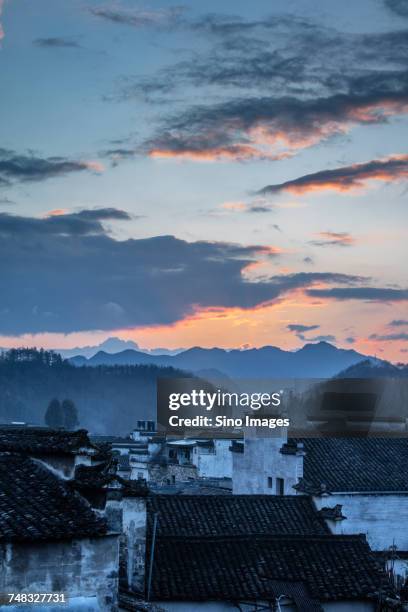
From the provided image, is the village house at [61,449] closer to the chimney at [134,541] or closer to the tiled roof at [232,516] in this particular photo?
the chimney at [134,541]

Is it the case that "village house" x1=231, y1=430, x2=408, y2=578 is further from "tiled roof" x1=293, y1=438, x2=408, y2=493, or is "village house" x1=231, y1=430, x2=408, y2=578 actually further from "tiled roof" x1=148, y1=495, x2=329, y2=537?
"tiled roof" x1=148, y1=495, x2=329, y2=537

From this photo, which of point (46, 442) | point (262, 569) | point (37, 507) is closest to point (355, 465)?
point (262, 569)

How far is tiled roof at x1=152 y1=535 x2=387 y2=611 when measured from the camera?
31.6 meters

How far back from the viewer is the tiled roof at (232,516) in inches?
1452

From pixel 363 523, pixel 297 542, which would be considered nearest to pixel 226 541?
pixel 297 542

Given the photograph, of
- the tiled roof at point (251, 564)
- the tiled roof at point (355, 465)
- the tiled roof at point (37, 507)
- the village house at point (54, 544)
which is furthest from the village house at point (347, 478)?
the village house at point (54, 544)

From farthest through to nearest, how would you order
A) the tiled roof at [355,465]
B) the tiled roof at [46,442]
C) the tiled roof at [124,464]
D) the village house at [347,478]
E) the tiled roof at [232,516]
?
the tiled roof at [124,464] → the tiled roof at [355,465] → the village house at [347,478] → the tiled roof at [232,516] → the tiled roof at [46,442]

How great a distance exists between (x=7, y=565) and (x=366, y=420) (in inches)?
2629

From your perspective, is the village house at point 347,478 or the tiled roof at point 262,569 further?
the village house at point 347,478

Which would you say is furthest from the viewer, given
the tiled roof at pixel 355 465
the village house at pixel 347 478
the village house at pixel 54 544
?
the tiled roof at pixel 355 465

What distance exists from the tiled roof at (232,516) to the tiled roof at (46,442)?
938cm

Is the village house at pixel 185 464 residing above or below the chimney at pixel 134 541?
above

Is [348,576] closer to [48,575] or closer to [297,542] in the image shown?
[297,542]

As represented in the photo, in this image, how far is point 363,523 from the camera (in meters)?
44.5
